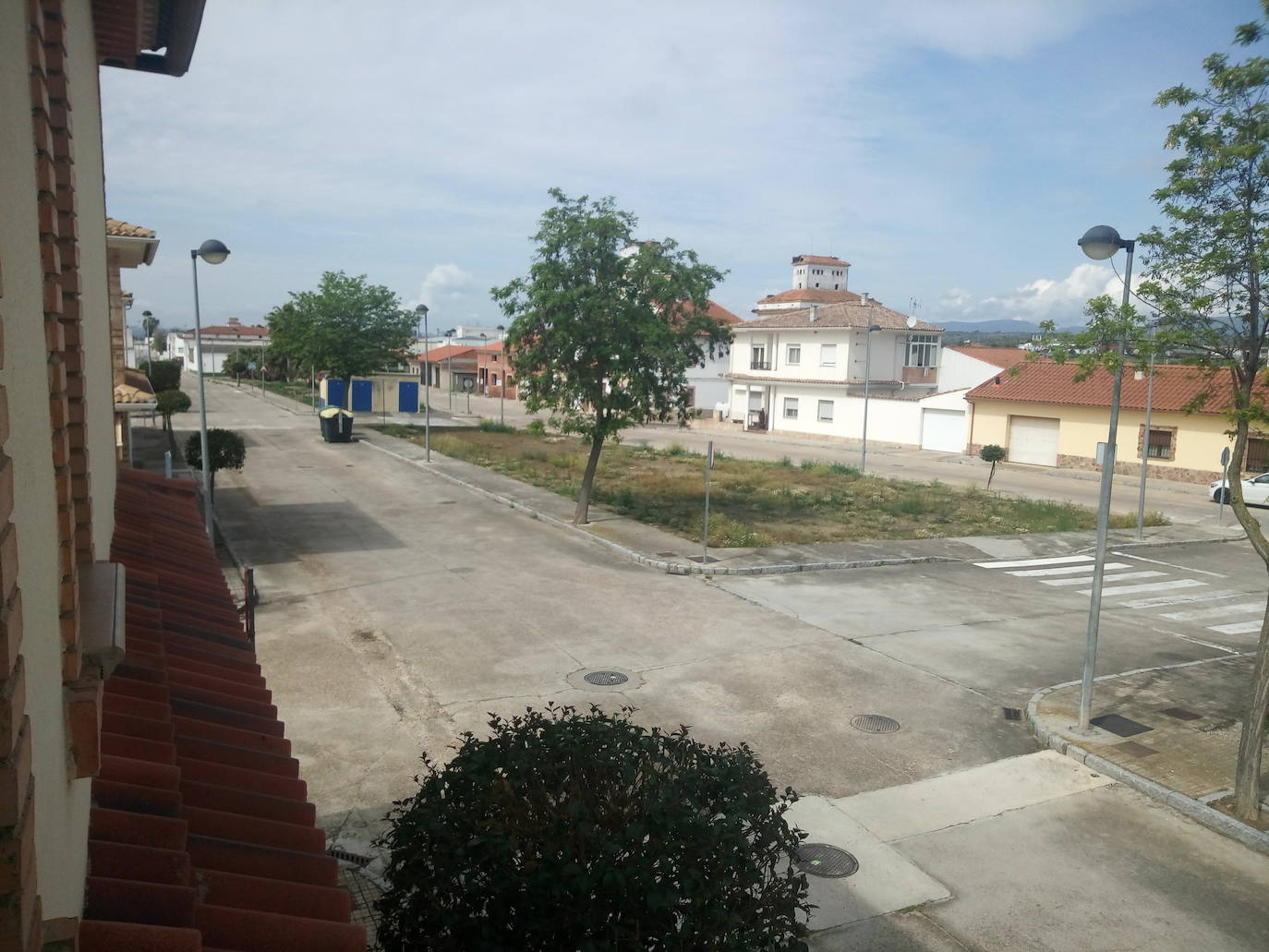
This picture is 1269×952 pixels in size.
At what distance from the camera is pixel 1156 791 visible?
9250mm

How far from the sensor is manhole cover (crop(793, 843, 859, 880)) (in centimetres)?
771

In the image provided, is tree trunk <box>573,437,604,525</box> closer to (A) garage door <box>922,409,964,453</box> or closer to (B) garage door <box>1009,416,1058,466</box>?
(B) garage door <box>1009,416,1058,466</box>

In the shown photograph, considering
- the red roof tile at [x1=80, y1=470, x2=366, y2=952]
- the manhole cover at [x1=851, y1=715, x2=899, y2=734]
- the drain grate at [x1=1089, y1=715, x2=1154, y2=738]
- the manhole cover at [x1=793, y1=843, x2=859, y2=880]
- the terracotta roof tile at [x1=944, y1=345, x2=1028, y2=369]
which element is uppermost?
the terracotta roof tile at [x1=944, y1=345, x2=1028, y2=369]

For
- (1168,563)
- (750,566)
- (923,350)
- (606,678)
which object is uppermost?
(923,350)

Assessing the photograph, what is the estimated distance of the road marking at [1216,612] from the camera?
53.5 ft

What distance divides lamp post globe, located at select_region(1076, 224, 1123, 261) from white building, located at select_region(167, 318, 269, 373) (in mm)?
128498

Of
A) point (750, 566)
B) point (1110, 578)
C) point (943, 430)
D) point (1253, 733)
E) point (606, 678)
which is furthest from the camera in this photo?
point (943, 430)

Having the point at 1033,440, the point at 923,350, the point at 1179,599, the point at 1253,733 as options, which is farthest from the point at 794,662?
the point at 923,350

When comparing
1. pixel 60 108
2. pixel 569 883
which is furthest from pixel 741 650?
pixel 60 108

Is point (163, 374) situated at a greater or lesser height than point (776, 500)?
greater

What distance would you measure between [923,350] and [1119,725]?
4973 cm

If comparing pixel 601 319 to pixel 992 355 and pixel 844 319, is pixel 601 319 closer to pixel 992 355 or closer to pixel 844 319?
pixel 844 319

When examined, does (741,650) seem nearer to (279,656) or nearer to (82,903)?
(279,656)

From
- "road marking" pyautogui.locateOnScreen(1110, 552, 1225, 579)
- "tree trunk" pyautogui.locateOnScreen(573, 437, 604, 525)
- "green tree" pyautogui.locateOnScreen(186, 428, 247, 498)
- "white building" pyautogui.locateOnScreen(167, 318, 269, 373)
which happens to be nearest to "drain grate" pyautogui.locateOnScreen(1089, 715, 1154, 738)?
"road marking" pyautogui.locateOnScreen(1110, 552, 1225, 579)
